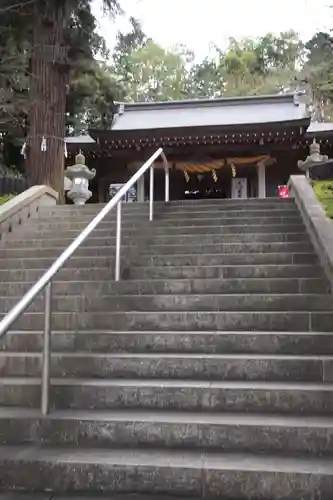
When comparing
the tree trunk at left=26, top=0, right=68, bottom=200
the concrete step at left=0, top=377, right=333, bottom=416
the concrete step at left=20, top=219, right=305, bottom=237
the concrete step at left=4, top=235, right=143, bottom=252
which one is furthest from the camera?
the tree trunk at left=26, top=0, right=68, bottom=200

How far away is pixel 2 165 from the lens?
1430 cm

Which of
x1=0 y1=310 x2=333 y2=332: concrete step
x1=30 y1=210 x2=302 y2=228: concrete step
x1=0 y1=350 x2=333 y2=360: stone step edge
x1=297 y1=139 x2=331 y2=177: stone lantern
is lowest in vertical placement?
x1=0 y1=350 x2=333 y2=360: stone step edge

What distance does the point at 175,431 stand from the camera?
2.65 meters

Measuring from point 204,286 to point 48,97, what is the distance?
597cm

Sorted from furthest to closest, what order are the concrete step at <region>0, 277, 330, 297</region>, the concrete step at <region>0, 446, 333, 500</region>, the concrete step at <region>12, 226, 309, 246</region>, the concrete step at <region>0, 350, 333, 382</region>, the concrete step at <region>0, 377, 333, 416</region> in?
the concrete step at <region>12, 226, 309, 246</region> < the concrete step at <region>0, 277, 330, 297</region> < the concrete step at <region>0, 350, 333, 382</region> < the concrete step at <region>0, 377, 333, 416</region> < the concrete step at <region>0, 446, 333, 500</region>

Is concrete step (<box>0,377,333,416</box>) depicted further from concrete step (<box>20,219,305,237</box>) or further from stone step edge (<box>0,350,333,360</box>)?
concrete step (<box>20,219,305,237</box>)

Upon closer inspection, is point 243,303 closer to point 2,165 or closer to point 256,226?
point 256,226

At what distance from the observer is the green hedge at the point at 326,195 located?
662cm

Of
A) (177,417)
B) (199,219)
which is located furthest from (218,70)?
(177,417)

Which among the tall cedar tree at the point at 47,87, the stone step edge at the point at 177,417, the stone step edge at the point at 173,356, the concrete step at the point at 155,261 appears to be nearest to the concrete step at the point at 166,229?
the concrete step at the point at 155,261

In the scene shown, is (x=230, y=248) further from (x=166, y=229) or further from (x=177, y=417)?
(x=177, y=417)

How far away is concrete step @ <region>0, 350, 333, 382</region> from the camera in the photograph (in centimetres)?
311

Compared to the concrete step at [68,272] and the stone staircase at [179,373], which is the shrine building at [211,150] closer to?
the stone staircase at [179,373]

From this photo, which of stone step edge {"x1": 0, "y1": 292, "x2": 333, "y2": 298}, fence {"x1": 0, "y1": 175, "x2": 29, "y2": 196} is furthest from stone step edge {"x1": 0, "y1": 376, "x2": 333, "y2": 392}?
fence {"x1": 0, "y1": 175, "x2": 29, "y2": 196}
